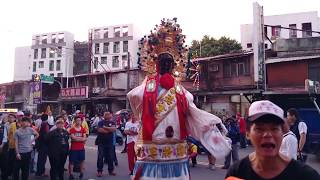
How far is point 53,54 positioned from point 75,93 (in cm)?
3186

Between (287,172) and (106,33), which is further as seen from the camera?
(106,33)

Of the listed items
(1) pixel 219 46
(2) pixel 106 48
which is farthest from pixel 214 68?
(2) pixel 106 48

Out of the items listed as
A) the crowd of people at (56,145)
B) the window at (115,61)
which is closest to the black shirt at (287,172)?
the crowd of people at (56,145)

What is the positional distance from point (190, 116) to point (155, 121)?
44 cm

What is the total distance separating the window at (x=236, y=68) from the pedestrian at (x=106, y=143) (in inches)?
658

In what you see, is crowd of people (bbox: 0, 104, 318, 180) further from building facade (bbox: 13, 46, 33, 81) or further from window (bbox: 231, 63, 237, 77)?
building facade (bbox: 13, 46, 33, 81)

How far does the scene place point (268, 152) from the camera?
240 centimetres

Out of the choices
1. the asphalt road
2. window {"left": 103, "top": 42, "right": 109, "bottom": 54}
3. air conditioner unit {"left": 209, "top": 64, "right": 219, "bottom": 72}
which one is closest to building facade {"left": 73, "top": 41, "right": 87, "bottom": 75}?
window {"left": 103, "top": 42, "right": 109, "bottom": 54}

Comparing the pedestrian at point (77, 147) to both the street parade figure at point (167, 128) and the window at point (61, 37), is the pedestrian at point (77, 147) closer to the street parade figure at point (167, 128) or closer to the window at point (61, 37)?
the street parade figure at point (167, 128)

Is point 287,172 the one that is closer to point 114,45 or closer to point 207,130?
point 207,130

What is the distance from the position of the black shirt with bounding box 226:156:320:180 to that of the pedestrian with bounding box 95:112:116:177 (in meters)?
8.43

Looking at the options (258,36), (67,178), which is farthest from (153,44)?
(258,36)

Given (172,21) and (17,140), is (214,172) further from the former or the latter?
(172,21)

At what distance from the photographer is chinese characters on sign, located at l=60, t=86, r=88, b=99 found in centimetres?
3649
